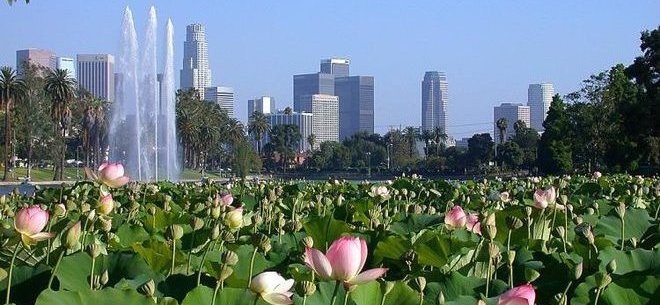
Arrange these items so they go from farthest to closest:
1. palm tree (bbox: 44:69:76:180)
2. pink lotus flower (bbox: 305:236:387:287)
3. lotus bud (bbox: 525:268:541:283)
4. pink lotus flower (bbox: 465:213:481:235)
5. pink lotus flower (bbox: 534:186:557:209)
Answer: palm tree (bbox: 44:69:76:180)
pink lotus flower (bbox: 534:186:557:209)
pink lotus flower (bbox: 465:213:481:235)
lotus bud (bbox: 525:268:541:283)
pink lotus flower (bbox: 305:236:387:287)

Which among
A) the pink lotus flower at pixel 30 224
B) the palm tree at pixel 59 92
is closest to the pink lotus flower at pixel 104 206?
the pink lotus flower at pixel 30 224

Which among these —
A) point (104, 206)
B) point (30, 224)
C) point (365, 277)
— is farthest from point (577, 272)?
point (104, 206)

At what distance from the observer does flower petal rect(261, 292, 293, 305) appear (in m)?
1.81

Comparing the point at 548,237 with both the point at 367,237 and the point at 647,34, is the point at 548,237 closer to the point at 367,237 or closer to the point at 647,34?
the point at 367,237

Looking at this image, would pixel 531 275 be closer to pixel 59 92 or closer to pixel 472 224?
pixel 472 224

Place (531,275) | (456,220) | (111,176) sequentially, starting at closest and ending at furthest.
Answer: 1. (531,275)
2. (456,220)
3. (111,176)

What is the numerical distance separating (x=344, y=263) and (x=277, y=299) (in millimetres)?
150

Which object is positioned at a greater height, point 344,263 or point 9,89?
point 9,89

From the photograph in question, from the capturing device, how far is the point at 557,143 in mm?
59969

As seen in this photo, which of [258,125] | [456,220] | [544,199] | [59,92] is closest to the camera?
[456,220]

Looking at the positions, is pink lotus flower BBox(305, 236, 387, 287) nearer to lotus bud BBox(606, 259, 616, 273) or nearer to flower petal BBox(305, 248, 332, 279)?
flower petal BBox(305, 248, 332, 279)

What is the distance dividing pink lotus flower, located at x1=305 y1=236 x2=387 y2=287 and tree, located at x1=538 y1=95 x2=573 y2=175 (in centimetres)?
5697

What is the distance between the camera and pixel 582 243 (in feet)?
10.3

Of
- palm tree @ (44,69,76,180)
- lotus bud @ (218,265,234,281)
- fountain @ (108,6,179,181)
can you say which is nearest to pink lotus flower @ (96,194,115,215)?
lotus bud @ (218,265,234,281)
